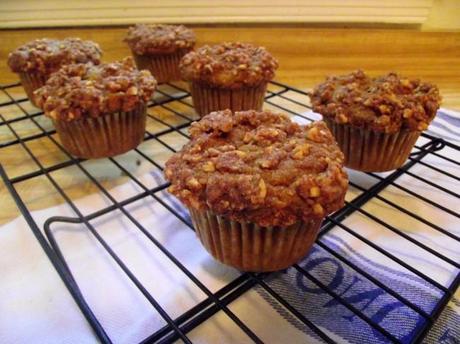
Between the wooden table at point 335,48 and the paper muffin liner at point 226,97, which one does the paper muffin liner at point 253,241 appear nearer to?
the paper muffin liner at point 226,97

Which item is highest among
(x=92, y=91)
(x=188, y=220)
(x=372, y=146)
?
(x=92, y=91)

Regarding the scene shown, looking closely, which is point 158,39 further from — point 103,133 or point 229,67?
point 103,133

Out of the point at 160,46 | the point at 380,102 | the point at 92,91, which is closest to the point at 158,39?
the point at 160,46

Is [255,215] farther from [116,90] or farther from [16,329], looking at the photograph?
[116,90]

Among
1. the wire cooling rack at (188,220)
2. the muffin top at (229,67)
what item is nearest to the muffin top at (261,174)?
the wire cooling rack at (188,220)

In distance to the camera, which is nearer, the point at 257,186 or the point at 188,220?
the point at 257,186

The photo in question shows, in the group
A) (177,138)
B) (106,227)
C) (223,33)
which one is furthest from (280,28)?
(106,227)

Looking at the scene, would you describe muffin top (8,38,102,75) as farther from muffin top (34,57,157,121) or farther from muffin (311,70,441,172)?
muffin (311,70,441,172)

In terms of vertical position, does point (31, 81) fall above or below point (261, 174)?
below
